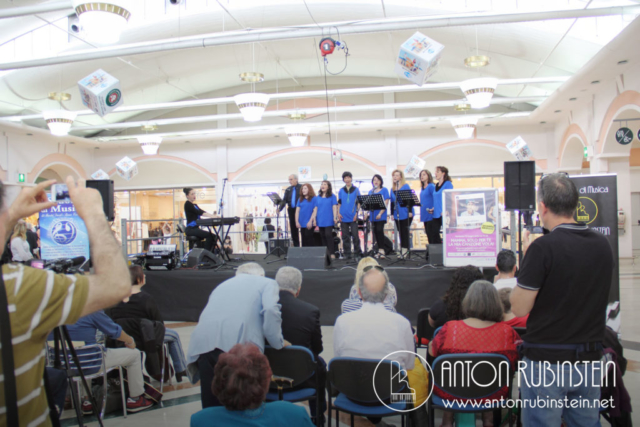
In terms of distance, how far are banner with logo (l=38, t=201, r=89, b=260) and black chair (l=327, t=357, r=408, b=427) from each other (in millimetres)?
5269

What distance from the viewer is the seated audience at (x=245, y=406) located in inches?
67.7

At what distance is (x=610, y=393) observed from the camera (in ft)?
7.63

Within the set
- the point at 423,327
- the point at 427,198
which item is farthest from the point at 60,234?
the point at 427,198

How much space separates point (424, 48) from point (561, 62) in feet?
20.0

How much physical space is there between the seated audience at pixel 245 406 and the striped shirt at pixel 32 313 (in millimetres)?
633

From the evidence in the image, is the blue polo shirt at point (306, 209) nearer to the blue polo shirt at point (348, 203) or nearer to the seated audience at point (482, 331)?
the blue polo shirt at point (348, 203)

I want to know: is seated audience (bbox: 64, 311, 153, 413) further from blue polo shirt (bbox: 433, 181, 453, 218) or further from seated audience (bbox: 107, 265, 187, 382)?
blue polo shirt (bbox: 433, 181, 453, 218)

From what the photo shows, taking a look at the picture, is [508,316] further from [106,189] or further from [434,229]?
[106,189]

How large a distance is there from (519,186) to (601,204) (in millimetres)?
1133

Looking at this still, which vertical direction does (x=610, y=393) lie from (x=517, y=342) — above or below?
below

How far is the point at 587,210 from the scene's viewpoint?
4793 millimetres

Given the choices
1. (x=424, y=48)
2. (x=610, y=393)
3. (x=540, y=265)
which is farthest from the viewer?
(x=424, y=48)

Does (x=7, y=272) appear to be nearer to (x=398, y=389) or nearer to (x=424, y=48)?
(x=398, y=389)

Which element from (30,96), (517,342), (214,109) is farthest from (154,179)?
(517,342)
